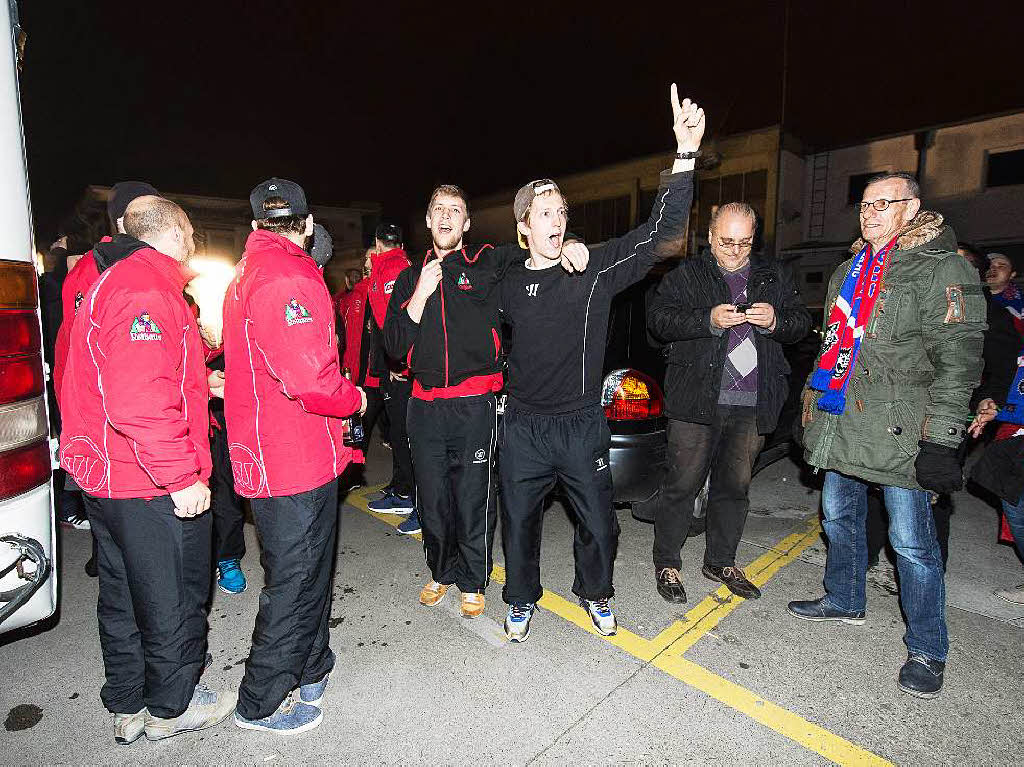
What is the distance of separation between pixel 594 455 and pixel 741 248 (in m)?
1.48

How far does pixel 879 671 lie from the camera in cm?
272

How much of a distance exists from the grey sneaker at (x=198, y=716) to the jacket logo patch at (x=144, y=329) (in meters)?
1.52

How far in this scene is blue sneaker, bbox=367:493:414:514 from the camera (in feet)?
15.7

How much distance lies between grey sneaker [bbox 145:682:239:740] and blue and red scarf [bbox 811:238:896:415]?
3067 mm

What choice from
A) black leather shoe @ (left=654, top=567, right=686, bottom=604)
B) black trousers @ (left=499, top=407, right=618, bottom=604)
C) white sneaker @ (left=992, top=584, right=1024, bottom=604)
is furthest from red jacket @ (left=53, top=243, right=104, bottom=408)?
white sneaker @ (left=992, top=584, right=1024, bottom=604)

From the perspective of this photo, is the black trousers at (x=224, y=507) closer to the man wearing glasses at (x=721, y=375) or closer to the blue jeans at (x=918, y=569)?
the man wearing glasses at (x=721, y=375)

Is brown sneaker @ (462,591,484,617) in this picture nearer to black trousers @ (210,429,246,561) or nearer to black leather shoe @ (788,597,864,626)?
black trousers @ (210,429,246,561)

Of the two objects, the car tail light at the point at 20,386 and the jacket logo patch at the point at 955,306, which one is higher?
the jacket logo patch at the point at 955,306

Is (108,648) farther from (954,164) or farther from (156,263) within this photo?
(954,164)

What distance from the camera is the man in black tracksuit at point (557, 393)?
2752 millimetres

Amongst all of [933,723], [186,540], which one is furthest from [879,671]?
[186,540]

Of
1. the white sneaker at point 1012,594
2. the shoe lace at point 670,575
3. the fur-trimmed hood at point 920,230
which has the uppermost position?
the fur-trimmed hood at point 920,230

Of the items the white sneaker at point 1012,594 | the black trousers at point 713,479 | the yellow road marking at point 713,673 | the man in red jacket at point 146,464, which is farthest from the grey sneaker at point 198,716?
the white sneaker at point 1012,594

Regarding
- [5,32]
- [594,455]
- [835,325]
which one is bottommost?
[594,455]
